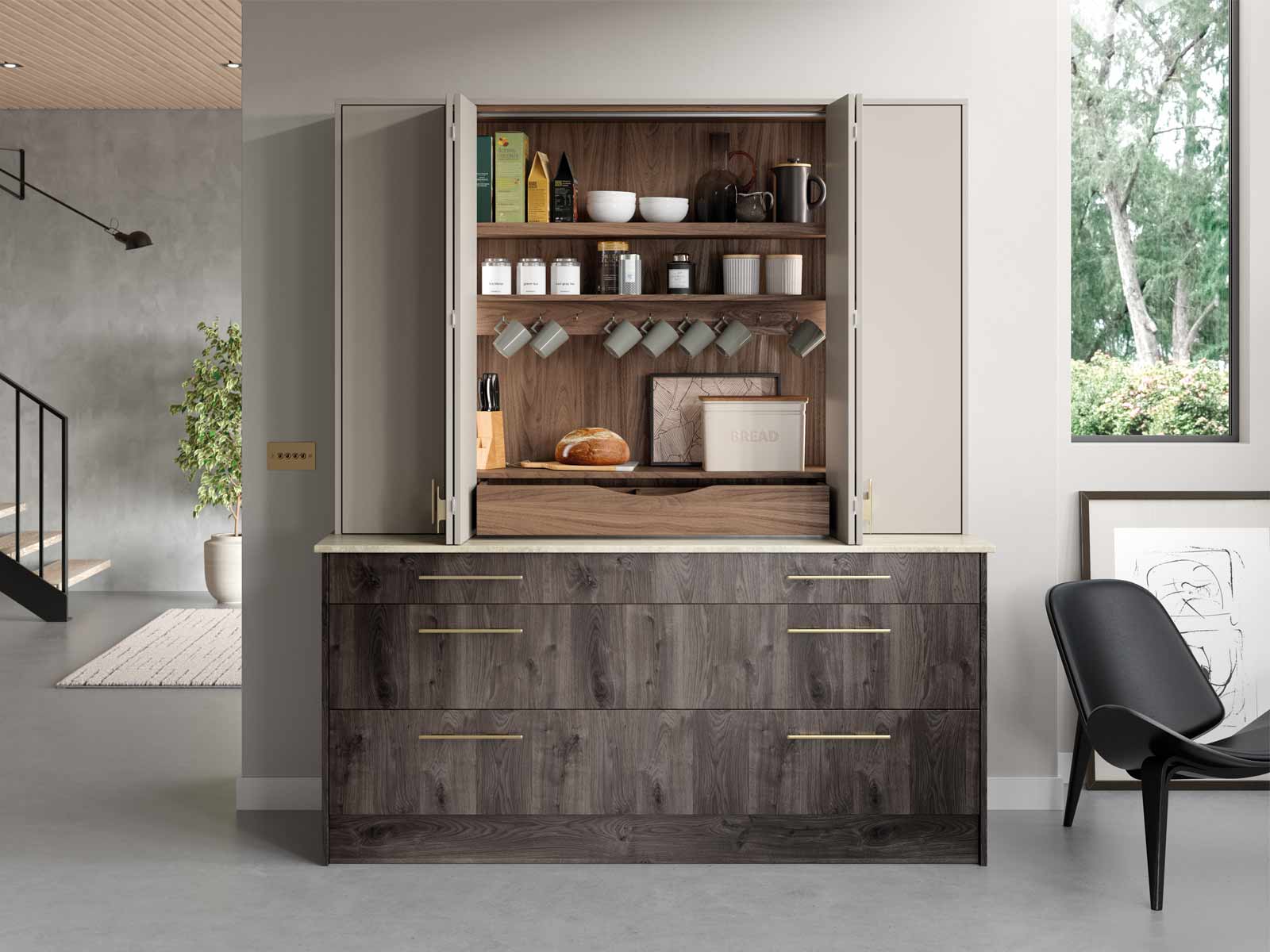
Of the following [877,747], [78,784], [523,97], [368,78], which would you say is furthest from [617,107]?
[78,784]

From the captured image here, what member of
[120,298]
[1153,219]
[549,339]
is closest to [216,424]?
[120,298]

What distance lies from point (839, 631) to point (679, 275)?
1261 mm

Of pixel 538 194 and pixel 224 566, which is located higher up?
pixel 538 194

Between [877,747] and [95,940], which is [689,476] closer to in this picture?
[877,747]

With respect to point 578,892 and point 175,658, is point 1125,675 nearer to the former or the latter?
point 578,892

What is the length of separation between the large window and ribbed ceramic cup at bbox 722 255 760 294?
55.0 inches

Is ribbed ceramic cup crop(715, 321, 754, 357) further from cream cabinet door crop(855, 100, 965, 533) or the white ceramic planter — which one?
the white ceramic planter

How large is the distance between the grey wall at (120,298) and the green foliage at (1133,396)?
5.98 meters

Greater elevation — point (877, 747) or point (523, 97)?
point (523, 97)

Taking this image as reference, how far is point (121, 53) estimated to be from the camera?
653cm

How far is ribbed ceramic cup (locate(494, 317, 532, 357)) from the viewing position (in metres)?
3.74

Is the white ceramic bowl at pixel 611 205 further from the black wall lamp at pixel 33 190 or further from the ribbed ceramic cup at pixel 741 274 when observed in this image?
the black wall lamp at pixel 33 190

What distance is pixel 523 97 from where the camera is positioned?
375cm

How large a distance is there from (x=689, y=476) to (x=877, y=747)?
1017 millimetres
